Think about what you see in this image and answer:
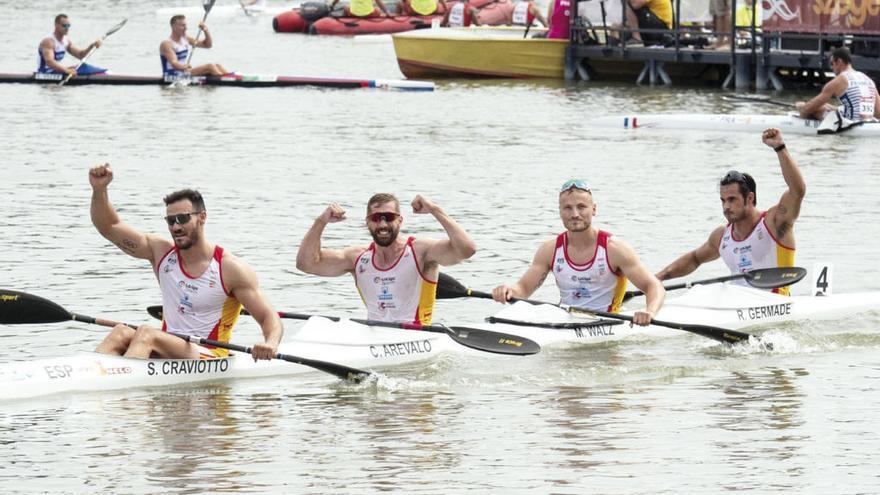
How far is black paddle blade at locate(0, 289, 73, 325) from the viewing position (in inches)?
486

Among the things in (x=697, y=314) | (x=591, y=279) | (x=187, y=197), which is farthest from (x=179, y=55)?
(x=187, y=197)

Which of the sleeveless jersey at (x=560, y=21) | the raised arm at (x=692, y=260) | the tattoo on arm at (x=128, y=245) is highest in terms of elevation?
the sleeveless jersey at (x=560, y=21)

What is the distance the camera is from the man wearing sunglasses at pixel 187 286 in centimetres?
1195

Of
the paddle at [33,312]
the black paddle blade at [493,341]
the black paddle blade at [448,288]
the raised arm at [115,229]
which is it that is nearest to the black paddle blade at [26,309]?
the paddle at [33,312]

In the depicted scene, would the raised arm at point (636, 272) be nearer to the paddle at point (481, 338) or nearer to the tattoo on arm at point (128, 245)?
the paddle at point (481, 338)

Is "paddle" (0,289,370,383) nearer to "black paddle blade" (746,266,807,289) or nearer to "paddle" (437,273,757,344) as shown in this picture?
"paddle" (437,273,757,344)

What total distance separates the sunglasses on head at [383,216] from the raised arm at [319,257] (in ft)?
1.29

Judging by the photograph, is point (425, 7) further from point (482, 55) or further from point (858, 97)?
Answer: point (858, 97)

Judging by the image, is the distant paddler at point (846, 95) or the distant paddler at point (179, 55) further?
the distant paddler at point (179, 55)

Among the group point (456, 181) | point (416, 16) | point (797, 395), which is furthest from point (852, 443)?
point (416, 16)

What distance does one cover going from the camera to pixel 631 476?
1016cm

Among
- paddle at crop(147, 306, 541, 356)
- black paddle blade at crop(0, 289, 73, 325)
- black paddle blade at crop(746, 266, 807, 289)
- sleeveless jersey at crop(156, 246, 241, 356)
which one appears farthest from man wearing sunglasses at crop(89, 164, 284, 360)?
black paddle blade at crop(746, 266, 807, 289)

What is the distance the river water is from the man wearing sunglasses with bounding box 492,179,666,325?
20.8 inches

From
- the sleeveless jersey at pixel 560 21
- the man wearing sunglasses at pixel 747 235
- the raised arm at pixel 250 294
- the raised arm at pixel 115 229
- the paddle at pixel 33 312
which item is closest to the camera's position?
the raised arm at pixel 115 229
